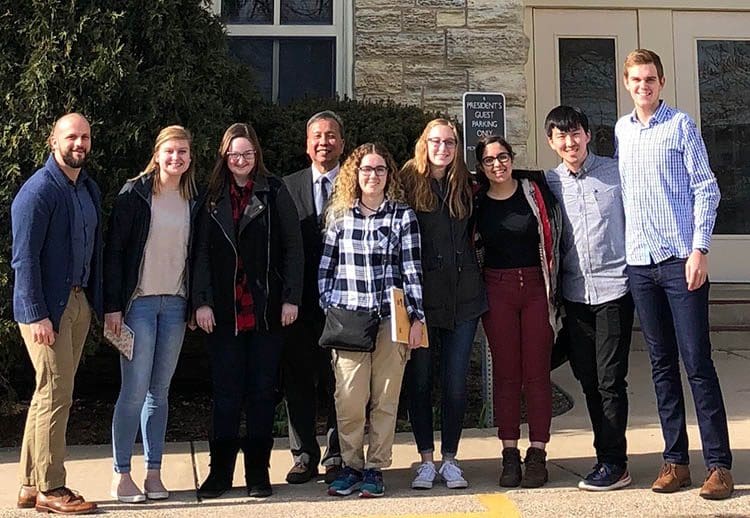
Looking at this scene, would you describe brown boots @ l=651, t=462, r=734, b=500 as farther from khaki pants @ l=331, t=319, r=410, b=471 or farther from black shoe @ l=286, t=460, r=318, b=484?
black shoe @ l=286, t=460, r=318, b=484

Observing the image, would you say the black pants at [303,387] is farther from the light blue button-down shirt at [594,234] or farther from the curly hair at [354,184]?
the light blue button-down shirt at [594,234]

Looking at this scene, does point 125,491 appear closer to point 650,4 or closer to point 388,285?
point 388,285

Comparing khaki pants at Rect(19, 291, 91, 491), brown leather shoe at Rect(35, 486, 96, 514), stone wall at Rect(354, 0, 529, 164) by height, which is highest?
stone wall at Rect(354, 0, 529, 164)

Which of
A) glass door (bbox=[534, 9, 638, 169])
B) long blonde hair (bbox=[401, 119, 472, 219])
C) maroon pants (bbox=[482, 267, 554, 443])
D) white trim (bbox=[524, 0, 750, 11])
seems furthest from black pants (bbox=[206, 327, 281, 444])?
white trim (bbox=[524, 0, 750, 11])

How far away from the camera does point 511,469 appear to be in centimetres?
406

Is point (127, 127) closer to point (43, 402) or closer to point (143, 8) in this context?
point (143, 8)

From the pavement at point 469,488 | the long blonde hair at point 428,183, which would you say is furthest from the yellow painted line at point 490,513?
the long blonde hair at point 428,183

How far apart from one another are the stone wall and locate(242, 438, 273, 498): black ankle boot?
3958 millimetres

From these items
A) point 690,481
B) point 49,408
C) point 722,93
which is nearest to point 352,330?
point 49,408

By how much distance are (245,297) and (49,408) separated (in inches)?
39.3

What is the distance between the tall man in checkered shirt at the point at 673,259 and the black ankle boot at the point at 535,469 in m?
0.52

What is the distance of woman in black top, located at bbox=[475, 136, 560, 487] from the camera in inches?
160

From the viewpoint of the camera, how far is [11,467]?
14.8ft

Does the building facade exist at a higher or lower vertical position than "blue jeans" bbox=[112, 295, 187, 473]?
higher
